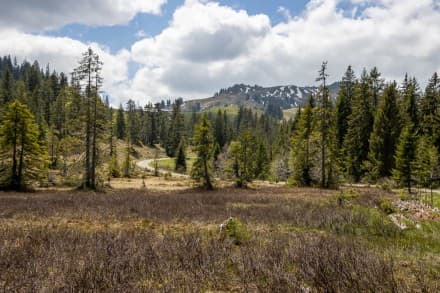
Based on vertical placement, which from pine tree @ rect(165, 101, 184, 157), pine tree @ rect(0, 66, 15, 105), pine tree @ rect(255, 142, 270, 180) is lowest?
pine tree @ rect(255, 142, 270, 180)

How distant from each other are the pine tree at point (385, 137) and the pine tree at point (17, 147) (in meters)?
42.8

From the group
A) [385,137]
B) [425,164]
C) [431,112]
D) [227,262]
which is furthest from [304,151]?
[227,262]

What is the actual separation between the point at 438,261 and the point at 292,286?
4273 mm

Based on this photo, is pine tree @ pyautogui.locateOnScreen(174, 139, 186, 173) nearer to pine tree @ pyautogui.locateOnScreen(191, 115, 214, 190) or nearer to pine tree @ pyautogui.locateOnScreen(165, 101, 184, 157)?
pine tree @ pyautogui.locateOnScreen(165, 101, 184, 157)

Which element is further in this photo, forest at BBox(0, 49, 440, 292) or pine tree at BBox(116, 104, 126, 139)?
pine tree at BBox(116, 104, 126, 139)

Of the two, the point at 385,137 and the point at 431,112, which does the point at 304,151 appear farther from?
the point at 431,112

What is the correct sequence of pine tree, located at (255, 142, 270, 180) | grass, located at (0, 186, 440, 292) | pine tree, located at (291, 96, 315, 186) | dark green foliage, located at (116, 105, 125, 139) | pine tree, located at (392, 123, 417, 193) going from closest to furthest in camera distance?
grass, located at (0, 186, 440, 292), pine tree, located at (392, 123, 417, 193), pine tree, located at (291, 96, 315, 186), pine tree, located at (255, 142, 270, 180), dark green foliage, located at (116, 105, 125, 139)

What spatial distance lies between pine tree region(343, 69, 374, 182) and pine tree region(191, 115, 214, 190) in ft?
79.9

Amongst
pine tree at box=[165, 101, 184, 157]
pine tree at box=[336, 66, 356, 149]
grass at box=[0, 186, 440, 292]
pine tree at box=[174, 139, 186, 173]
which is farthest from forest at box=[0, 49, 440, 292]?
pine tree at box=[165, 101, 184, 157]

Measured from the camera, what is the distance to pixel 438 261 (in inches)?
243

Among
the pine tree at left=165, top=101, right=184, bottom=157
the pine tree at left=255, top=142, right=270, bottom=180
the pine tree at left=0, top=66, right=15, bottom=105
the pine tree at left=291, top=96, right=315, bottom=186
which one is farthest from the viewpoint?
the pine tree at left=165, top=101, right=184, bottom=157

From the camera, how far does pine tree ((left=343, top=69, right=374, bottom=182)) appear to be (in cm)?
4556

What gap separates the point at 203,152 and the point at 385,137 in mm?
27646

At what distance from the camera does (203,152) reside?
3328 centimetres
